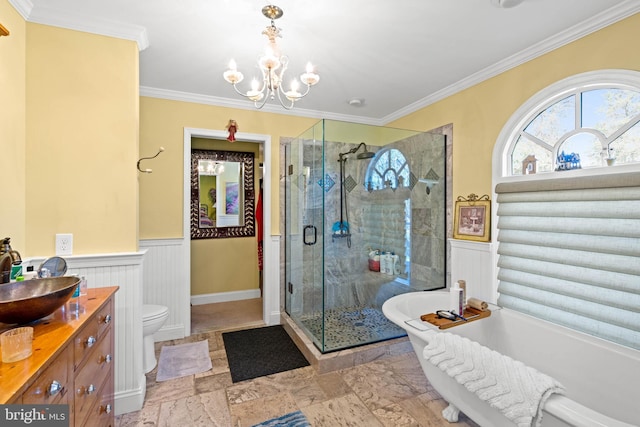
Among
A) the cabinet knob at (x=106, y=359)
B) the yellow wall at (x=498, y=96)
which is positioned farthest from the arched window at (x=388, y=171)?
the cabinet knob at (x=106, y=359)

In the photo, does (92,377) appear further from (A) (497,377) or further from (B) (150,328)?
(A) (497,377)

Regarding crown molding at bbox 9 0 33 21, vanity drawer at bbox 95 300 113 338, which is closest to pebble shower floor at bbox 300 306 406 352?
vanity drawer at bbox 95 300 113 338

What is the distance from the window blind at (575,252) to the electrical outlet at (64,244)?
3192 mm

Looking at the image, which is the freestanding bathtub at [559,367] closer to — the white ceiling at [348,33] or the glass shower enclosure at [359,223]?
the glass shower enclosure at [359,223]

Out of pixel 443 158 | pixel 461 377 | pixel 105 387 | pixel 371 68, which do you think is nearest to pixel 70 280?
pixel 105 387

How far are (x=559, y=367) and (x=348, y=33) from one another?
2.58 m

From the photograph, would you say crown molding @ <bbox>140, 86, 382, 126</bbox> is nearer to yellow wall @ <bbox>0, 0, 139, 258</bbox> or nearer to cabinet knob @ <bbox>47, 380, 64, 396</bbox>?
yellow wall @ <bbox>0, 0, 139, 258</bbox>

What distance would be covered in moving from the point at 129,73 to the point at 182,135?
3.75 ft

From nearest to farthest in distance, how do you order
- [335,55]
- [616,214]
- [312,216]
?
[616,214] → [335,55] → [312,216]

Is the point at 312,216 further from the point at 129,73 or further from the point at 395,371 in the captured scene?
the point at 129,73

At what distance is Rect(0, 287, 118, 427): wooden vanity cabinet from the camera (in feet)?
2.83

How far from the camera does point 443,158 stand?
3.13 m

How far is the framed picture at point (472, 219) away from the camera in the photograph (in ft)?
8.70

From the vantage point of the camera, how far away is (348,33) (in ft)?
6.82
